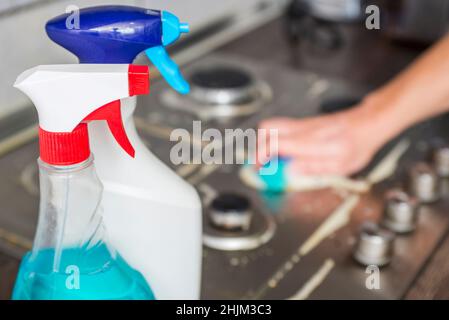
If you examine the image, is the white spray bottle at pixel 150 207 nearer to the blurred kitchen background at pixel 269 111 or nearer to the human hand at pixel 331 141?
the blurred kitchen background at pixel 269 111

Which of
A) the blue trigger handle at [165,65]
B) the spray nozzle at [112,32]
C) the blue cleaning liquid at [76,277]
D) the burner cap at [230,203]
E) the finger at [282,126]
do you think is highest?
the spray nozzle at [112,32]

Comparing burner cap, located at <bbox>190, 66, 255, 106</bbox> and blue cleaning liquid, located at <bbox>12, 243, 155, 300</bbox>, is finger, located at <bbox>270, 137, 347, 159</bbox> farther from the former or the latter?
blue cleaning liquid, located at <bbox>12, 243, 155, 300</bbox>

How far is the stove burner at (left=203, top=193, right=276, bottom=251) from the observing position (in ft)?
2.54

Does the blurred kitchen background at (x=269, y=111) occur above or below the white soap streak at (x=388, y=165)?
above

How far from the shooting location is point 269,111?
42.6 inches

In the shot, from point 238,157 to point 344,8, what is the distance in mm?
558

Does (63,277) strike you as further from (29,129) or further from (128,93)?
(29,129)

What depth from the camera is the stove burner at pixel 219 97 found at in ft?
3.51

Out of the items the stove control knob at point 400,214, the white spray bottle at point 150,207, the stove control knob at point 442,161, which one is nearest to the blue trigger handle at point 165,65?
the white spray bottle at point 150,207

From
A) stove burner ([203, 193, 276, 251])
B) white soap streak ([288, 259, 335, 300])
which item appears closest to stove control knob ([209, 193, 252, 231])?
stove burner ([203, 193, 276, 251])

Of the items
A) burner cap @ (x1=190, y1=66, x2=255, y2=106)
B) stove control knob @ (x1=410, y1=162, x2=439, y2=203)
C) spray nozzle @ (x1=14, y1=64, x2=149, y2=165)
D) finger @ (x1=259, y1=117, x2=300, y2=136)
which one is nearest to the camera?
spray nozzle @ (x1=14, y1=64, x2=149, y2=165)

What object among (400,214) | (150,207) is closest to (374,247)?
(400,214)

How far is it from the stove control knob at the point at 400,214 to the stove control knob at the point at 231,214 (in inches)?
6.5

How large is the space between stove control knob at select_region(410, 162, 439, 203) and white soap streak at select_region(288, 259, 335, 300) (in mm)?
181
